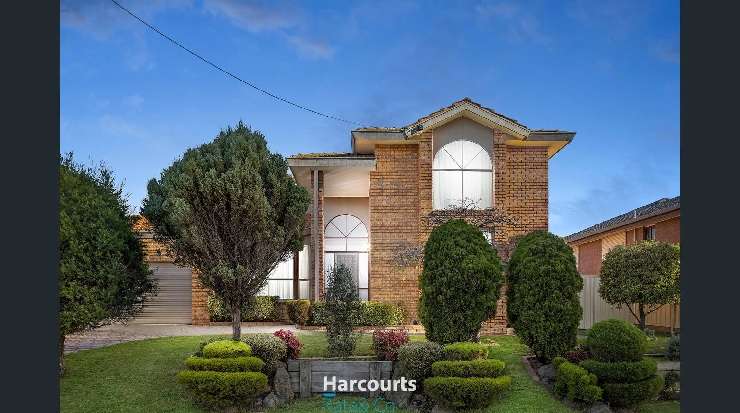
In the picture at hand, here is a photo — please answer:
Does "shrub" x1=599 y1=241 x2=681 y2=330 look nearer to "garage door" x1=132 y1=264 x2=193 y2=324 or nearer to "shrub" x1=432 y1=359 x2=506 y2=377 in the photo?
"shrub" x1=432 y1=359 x2=506 y2=377

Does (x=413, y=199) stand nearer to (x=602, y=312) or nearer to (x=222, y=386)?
(x=602, y=312)

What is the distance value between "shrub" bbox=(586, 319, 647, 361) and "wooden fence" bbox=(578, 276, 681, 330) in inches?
359

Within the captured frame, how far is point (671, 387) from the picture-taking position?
15.1m

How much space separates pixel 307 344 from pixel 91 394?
5.10 m

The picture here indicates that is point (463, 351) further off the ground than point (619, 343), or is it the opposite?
point (619, 343)

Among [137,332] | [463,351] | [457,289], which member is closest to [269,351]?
[463,351]

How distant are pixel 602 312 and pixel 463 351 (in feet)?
38.6

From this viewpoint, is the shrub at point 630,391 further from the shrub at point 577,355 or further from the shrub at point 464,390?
the shrub at point 464,390

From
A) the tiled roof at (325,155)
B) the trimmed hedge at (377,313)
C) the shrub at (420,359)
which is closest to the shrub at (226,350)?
the shrub at (420,359)

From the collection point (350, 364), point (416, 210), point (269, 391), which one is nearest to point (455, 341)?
point (350, 364)

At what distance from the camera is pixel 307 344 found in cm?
1723

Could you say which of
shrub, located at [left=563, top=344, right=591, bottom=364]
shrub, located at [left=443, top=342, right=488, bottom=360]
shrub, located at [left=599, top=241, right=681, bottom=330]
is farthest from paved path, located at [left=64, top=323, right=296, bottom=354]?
shrub, located at [left=599, top=241, right=681, bottom=330]

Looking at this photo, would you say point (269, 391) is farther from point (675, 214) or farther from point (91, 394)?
point (675, 214)

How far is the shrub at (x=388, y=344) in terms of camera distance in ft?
49.2
